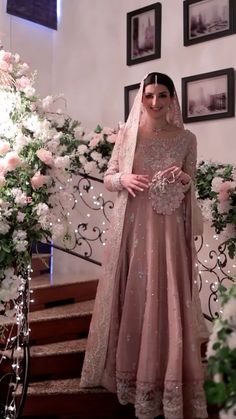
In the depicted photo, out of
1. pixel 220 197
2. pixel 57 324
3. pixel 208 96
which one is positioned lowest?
pixel 57 324

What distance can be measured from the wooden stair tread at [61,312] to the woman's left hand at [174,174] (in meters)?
1.20

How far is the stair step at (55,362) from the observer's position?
2.88 meters

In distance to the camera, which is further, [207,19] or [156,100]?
[207,19]

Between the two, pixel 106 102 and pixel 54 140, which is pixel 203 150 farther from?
pixel 54 140

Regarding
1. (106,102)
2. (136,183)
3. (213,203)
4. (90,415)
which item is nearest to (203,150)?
(213,203)

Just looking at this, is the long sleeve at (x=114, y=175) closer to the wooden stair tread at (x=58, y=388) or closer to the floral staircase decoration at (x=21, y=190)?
the floral staircase decoration at (x=21, y=190)

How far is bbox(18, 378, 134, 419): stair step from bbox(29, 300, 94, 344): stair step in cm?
42

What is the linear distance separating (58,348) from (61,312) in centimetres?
32

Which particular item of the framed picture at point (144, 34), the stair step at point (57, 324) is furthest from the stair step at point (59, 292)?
the framed picture at point (144, 34)

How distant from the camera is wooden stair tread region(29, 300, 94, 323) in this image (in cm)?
312

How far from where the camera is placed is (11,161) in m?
2.35

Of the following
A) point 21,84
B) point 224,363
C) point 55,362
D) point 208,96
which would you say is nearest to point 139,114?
point 21,84

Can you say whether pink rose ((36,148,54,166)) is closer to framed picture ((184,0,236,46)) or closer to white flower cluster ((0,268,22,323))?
white flower cluster ((0,268,22,323))

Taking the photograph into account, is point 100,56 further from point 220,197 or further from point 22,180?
point 22,180
